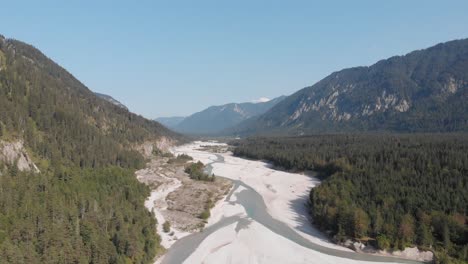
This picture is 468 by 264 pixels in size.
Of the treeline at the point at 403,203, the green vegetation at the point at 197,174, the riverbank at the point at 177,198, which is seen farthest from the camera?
the green vegetation at the point at 197,174

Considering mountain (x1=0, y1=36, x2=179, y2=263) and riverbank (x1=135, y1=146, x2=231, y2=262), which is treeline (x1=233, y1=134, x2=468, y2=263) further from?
mountain (x1=0, y1=36, x2=179, y2=263)

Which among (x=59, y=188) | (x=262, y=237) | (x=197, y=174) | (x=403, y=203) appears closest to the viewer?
(x=262, y=237)

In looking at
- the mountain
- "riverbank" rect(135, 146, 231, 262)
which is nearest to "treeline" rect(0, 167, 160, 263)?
the mountain

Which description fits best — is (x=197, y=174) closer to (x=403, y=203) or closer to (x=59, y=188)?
(x=59, y=188)

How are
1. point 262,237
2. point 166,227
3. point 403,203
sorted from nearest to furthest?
point 262,237, point 166,227, point 403,203

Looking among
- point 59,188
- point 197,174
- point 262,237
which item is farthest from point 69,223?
point 197,174

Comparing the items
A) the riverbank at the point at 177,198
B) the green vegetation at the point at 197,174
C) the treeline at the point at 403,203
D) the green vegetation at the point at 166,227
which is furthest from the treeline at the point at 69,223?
the green vegetation at the point at 197,174

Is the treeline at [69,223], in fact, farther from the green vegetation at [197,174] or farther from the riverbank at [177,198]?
the green vegetation at [197,174]

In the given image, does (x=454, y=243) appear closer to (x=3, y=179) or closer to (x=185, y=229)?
(x=185, y=229)

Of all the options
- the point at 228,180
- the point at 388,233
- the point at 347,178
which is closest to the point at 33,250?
the point at 388,233
